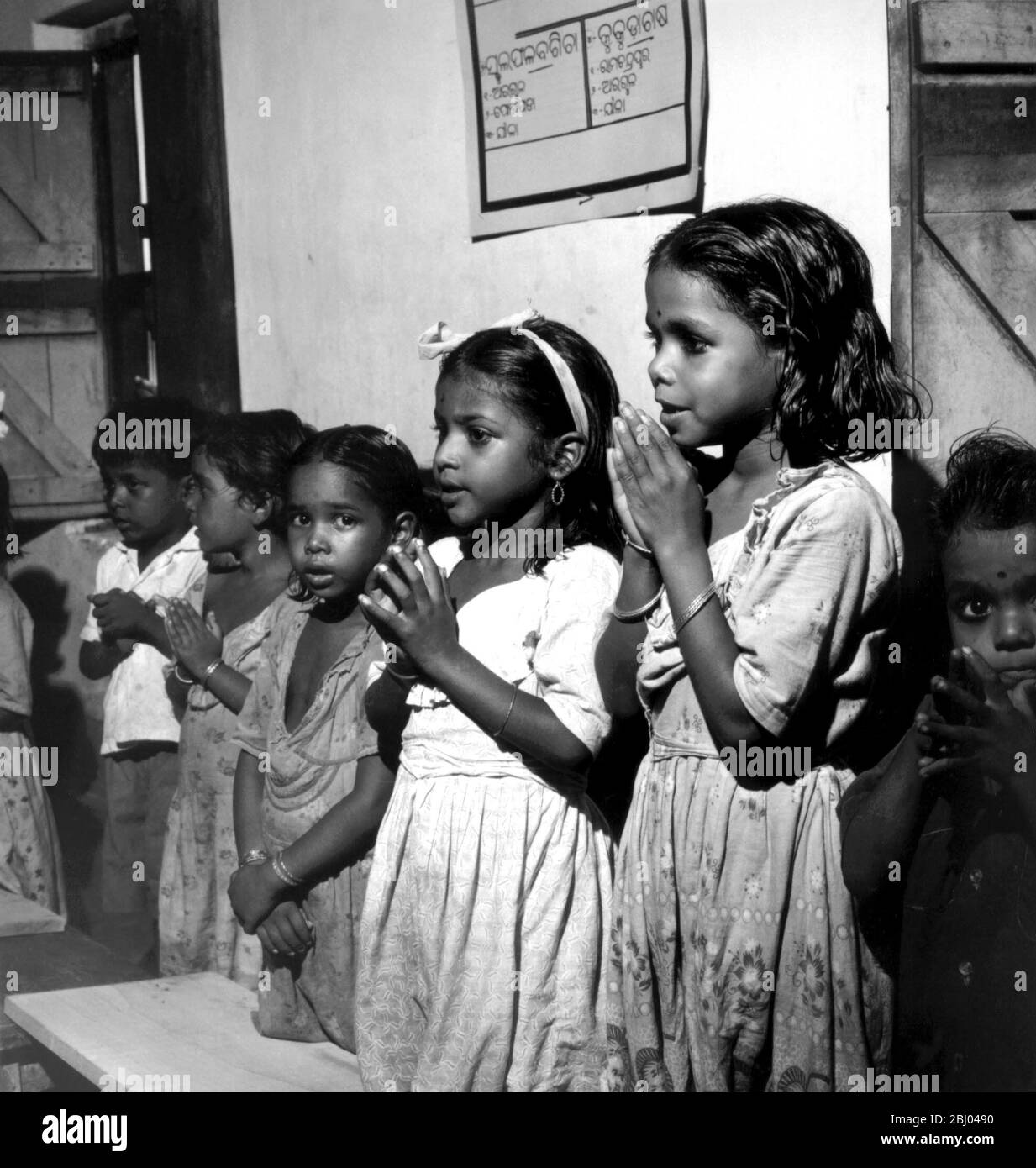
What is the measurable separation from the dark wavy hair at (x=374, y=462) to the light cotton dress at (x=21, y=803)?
60.5 inches

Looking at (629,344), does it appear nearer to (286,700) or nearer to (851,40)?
(851,40)

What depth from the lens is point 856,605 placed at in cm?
188

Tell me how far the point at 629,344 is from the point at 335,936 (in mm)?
1265

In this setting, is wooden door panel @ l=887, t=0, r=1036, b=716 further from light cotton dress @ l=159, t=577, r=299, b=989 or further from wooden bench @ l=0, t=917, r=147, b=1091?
wooden bench @ l=0, t=917, r=147, b=1091

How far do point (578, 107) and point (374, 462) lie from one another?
0.81 meters

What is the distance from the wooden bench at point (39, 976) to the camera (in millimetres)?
2959

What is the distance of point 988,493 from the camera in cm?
200

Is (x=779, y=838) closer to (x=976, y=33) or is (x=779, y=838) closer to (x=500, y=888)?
(x=500, y=888)

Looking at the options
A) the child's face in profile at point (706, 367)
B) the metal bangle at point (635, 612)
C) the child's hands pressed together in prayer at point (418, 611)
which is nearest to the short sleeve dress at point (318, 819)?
the child's hands pressed together in prayer at point (418, 611)

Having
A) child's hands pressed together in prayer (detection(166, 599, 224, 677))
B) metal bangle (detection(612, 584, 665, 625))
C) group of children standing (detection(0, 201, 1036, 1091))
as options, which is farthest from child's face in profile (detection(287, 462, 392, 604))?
metal bangle (detection(612, 584, 665, 625))

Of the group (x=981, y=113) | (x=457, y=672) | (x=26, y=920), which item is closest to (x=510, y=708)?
(x=457, y=672)

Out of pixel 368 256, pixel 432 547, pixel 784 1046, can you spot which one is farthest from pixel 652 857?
pixel 368 256

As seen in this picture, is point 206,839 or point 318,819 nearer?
point 318,819

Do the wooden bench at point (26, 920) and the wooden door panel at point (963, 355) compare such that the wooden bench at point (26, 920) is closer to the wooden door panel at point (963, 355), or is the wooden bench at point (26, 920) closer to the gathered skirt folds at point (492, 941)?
the gathered skirt folds at point (492, 941)
